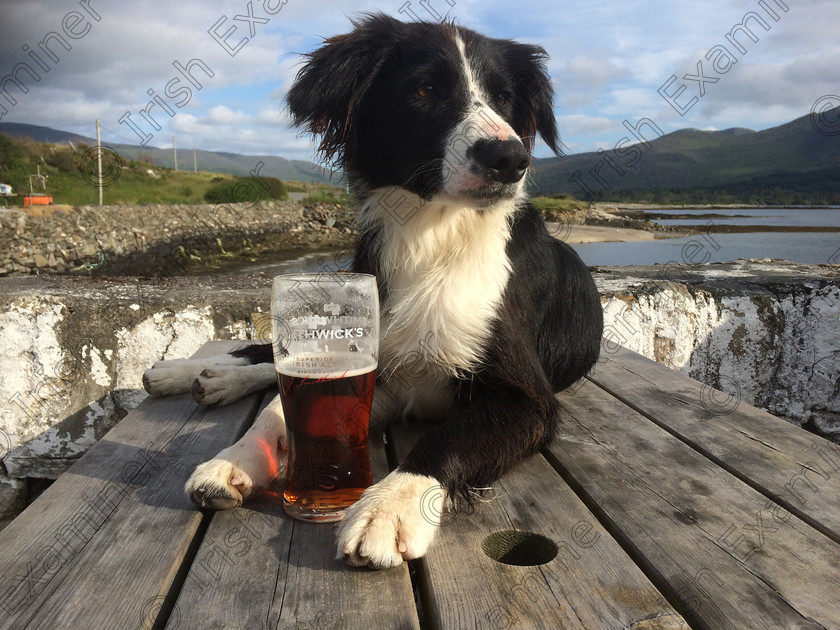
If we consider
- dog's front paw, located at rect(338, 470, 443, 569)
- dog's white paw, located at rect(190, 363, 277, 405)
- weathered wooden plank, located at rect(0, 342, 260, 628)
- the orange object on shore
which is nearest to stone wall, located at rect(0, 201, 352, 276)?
the orange object on shore

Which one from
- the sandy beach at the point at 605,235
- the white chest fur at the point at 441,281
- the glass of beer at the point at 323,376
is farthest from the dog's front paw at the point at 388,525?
the sandy beach at the point at 605,235

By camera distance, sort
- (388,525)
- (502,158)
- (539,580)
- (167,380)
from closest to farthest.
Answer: (539,580) < (388,525) < (502,158) < (167,380)

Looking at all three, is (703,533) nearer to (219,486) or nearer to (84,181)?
(219,486)

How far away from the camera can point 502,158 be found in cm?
181

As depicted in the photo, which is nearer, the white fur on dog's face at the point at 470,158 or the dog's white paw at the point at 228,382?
the white fur on dog's face at the point at 470,158

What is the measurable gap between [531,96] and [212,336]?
6.97ft

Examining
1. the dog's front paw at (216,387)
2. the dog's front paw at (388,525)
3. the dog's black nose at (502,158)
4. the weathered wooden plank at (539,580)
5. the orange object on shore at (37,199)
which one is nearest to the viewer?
the weathered wooden plank at (539,580)

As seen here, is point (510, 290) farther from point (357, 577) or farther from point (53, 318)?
point (53, 318)

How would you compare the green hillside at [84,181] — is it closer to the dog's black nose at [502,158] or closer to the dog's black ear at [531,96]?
the dog's black ear at [531,96]

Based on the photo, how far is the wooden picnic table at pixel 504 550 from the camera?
104cm

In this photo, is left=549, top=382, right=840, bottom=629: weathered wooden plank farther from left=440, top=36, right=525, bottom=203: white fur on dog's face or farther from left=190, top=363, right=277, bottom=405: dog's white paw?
left=190, top=363, right=277, bottom=405: dog's white paw

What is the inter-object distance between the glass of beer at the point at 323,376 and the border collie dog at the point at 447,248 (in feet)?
0.66

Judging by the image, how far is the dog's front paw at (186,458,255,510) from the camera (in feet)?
4.66

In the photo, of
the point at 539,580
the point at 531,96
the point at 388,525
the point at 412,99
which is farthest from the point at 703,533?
the point at 531,96
